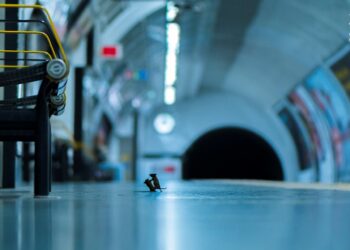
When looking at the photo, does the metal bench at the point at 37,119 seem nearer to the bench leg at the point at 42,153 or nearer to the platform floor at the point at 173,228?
the bench leg at the point at 42,153

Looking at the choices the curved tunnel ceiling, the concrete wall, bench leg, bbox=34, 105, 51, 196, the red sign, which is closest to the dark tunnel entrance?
the concrete wall

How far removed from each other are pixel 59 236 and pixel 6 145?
645 cm

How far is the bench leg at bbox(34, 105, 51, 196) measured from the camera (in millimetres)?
5062

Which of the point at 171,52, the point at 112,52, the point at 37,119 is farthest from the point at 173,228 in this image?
the point at 171,52

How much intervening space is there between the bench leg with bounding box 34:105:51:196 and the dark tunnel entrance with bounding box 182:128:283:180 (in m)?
34.1

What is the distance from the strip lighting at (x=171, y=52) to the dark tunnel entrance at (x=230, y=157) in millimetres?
6024

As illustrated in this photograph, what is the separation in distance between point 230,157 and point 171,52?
19.4 metres

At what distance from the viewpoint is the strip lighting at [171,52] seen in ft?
72.9

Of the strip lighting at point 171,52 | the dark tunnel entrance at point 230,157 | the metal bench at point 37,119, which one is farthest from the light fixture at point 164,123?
the metal bench at point 37,119

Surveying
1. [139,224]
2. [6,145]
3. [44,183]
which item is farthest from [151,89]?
[139,224]

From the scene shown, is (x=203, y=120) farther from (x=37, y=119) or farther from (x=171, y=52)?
(x=37, y=119)

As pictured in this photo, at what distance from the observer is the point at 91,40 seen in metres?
20.7

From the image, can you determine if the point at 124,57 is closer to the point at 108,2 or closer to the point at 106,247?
the point at 108,2

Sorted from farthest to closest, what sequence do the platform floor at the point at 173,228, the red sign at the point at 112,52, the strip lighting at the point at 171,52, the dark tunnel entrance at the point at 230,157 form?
the dark tunnel entrance at the point at 230,157 < the strip lighting at the point at 171,52 < the red sign at the point at 112,52 < the platform floor at the point at 173,228
